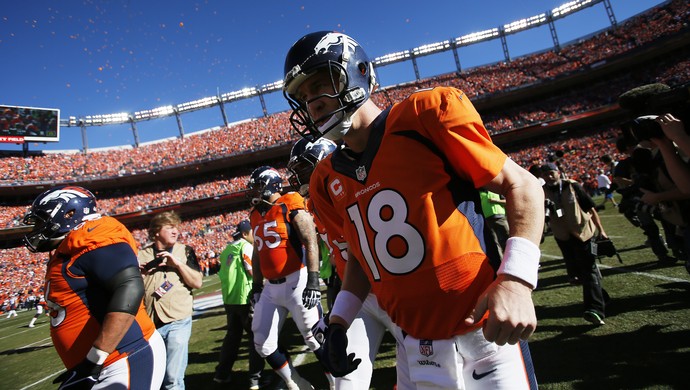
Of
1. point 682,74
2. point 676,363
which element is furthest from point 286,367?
point 682,74

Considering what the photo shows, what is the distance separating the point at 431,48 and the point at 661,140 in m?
43.1

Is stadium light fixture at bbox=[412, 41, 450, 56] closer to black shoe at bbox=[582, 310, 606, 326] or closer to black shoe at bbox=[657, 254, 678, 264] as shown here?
black shoe at bbox=[657, 254, 678, 264]

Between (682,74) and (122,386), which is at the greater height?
(682,74)

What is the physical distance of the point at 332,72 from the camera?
1.75 metres

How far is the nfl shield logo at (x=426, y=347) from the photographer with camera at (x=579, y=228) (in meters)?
4.11

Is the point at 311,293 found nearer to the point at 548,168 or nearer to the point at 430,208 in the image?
the point at 430,208

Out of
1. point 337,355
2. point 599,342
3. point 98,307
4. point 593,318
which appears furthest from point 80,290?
point 593,318

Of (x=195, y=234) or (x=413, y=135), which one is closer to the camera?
(x=413, y=135)

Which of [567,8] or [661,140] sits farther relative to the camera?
[567,8]

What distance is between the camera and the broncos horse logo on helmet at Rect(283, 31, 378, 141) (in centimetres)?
171

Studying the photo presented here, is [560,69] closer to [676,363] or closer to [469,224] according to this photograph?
[676,363]

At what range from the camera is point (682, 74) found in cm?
2728

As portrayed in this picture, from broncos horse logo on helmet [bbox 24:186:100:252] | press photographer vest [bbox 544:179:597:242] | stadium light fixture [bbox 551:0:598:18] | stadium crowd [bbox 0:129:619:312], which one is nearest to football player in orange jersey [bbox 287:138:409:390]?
broncos horse logo on helmet [bbox 24:186:100:252]

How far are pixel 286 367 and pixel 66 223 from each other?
9.11 ft
